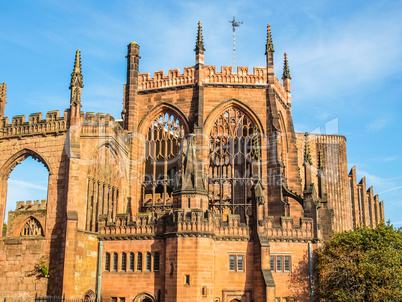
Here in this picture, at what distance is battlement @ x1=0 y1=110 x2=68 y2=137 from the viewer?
39.0 metres

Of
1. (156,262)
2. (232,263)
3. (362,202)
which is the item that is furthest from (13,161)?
(362,202)

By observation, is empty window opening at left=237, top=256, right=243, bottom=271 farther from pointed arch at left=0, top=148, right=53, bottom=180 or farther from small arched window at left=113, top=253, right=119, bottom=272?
pointed arch at left=0, top=148, right=53, bottom=180

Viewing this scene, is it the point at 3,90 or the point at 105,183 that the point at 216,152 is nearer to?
the point at 105,183

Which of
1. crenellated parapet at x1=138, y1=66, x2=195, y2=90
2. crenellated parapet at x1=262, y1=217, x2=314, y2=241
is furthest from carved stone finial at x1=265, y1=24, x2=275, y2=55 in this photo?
crenellated parapet at x1=262, y1=217, x2=314, y2=241

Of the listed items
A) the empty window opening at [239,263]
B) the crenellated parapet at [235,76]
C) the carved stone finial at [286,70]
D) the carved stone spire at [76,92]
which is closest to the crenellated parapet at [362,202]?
the carved stone finial at [286,70]

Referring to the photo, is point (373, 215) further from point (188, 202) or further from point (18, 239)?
point (18, 239)

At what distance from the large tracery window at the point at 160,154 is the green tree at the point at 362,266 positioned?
13799 mm

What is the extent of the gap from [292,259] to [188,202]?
324 inches

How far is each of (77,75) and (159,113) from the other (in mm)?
9355

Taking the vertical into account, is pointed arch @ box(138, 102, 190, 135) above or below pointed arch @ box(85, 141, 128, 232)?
above

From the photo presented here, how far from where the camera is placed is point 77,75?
129 feet

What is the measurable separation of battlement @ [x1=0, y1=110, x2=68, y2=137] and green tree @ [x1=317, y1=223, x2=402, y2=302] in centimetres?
2027

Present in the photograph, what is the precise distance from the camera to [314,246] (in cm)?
3841

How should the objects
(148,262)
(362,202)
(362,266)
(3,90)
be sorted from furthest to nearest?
(362,202)
(3,90)
(148,262)
(362,266)
